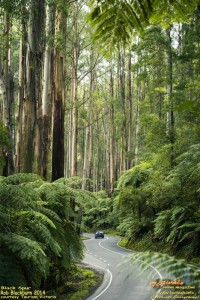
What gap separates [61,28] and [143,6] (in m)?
13.5

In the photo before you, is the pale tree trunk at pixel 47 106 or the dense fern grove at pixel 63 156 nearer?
the dense fern grove at pixel 63 156

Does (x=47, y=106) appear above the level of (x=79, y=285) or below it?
above

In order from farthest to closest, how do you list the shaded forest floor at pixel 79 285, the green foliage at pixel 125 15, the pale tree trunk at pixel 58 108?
the pale tree trunk at pixel 58 108 < the shaded forest floor at pixel 79 285 < the green foliage at pixel 125 15

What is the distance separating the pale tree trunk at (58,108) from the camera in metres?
12.9

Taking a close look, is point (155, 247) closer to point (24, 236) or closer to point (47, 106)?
point (47, 106)

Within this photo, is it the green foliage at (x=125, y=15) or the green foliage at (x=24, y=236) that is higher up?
the green foliage at (x=125, y=15)

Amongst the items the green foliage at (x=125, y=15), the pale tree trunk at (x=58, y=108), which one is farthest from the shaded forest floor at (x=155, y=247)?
the green foliage at (x=125, y=15)

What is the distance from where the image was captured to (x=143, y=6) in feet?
6.13

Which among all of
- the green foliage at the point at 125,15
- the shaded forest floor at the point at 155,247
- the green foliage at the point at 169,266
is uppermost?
the green foliage at the point at 125,15

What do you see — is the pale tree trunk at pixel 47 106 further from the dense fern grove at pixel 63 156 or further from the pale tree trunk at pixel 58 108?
the pale tree trunk at pixel 58 108

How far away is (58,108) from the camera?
13.5 metres

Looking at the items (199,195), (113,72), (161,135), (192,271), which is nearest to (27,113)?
(199,195)

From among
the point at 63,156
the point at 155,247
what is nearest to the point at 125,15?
the point at 63,156

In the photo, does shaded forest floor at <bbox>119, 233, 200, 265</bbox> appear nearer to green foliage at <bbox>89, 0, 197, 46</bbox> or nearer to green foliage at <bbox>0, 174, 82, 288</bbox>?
green foliage at <bbox>0, 174, 82, 288</bbox>
